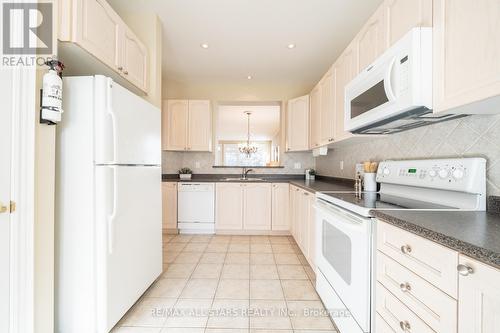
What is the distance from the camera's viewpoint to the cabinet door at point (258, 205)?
3.63 metres

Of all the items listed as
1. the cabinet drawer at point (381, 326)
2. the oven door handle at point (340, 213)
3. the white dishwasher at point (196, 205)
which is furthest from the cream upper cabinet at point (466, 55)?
the white dishwasher at point (196, 205)

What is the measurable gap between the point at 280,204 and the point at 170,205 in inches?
69.1

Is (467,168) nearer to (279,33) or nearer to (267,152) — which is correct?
(279,33)

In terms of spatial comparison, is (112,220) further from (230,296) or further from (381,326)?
(381,326)

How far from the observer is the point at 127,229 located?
5.27 feet

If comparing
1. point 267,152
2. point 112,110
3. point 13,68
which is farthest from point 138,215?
point 267,152

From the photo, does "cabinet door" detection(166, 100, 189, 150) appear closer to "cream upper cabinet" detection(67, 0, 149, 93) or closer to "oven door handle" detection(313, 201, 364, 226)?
"cream upper cabinet" detection(67, 0, 149, 93)

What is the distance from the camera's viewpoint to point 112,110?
142 centimetres

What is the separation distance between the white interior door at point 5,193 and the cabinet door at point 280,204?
117 inches

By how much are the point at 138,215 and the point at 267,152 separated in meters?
6.50

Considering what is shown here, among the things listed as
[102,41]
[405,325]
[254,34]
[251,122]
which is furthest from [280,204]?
[251,122]

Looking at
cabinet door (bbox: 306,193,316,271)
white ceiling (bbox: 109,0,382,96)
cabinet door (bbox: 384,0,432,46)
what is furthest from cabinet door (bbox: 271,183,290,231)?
cabinet door (bbox: 384,0,432,46)

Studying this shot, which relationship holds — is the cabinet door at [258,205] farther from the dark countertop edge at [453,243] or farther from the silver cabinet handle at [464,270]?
the silver cabinet handle at [464,270]

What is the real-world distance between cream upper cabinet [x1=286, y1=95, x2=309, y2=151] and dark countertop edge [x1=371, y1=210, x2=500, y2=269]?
2.61m
